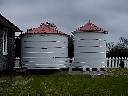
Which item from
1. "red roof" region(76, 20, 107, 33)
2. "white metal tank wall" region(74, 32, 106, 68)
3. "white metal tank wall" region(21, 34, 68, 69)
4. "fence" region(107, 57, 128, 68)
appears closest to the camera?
"white metal tank wall" region(21, 34, 68, 69)

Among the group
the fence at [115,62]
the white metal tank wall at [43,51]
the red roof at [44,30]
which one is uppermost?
the red roof at [44,30]

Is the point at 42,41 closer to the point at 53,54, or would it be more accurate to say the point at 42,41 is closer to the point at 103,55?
the point at 53,54

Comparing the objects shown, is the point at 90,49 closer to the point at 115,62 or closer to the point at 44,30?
the point at 44,30

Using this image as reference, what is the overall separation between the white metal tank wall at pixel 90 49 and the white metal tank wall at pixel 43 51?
1802 millimetres

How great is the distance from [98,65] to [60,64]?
283cm

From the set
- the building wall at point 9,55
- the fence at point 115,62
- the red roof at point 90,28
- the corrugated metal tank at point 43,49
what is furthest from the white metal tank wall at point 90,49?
the fence at point 115,62

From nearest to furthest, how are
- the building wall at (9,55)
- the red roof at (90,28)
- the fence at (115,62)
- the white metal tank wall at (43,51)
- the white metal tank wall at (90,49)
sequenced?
the building wall at (9,55) → the white metal tank wall at (43,51) → the white metal tank wall at (90,49) → the red roof at (90,28) → the fence at (115,62)

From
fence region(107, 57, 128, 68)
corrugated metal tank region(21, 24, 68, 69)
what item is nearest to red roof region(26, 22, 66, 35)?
corrugated metal tank region(21, 24, 68, 69)

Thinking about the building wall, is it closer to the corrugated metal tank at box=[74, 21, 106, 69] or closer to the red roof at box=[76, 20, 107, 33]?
the corrugated metal tank at box=[74, 21, 106, 69]

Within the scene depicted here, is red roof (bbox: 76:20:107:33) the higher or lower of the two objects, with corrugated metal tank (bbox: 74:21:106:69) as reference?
higher

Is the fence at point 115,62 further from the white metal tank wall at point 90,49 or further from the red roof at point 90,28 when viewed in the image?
the white metal tank wall at point 90,49

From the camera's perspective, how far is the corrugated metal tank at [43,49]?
24328 mm

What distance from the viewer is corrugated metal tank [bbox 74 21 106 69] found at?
26.0m

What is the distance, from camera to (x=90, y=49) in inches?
1022
